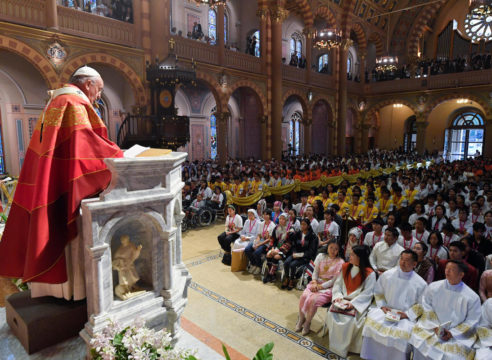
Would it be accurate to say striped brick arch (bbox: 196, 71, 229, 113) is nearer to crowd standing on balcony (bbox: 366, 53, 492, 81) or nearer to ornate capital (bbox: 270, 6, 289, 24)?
ornate capital (bbox: 270, 6, 289, 24)

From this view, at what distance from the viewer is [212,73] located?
14.9m

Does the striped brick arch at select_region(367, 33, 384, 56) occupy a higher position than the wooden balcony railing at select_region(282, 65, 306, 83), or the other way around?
the striped brick arch at select_region(367, 33, 384, 56)

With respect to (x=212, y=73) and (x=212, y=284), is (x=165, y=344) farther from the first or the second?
(x=212, y=73)

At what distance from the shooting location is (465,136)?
85.0ft

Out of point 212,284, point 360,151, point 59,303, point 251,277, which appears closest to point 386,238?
point 251,277

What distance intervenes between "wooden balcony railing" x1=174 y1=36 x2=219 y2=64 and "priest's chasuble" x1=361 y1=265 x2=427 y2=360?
471 inches

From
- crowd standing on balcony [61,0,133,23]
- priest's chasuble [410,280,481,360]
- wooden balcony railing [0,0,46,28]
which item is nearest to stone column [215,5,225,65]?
crowd standing on balcony [61,0,133,23]

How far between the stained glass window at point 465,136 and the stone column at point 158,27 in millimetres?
23413

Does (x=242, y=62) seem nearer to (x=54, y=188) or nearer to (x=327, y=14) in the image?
(x=327, y=14)

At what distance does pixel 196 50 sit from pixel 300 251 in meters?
11.0

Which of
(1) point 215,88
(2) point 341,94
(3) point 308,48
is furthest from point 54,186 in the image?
(2) point 341,94

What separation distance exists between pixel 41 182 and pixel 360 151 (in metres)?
26.7

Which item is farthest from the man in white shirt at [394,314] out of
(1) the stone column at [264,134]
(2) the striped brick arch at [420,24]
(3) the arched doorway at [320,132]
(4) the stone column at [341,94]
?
(2) the striped brick arch at [420,24]

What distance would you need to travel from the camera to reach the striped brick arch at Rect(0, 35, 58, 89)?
9117 mm
